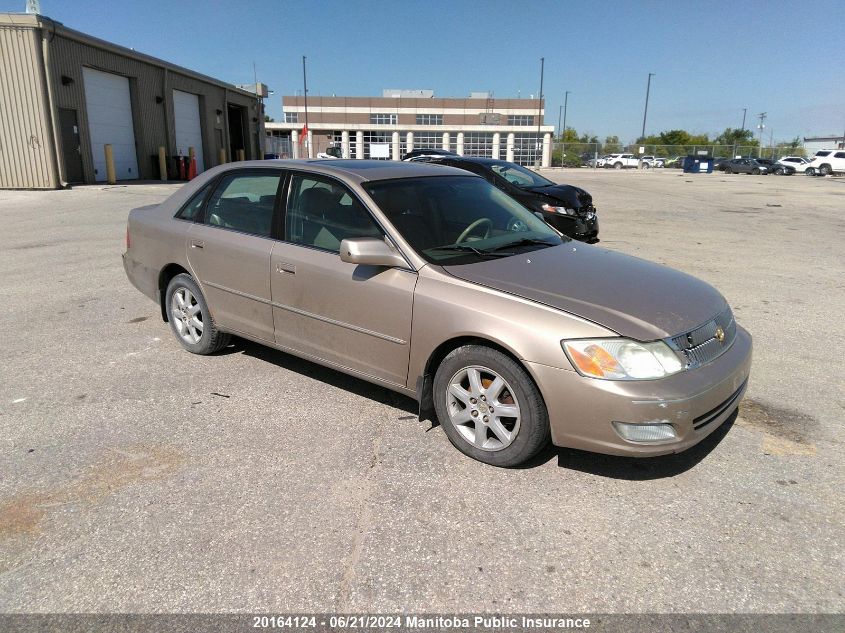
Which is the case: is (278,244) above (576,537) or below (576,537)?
above

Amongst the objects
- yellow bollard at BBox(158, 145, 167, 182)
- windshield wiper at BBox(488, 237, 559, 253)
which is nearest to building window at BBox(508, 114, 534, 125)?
yellow bollard at BBox(158, 145, 167, 182)

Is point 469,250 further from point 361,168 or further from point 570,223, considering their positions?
point 570,223

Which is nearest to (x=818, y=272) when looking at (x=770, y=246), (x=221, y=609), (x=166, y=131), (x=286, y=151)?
(x=770, y=246)

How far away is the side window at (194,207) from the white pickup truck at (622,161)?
73631 mm

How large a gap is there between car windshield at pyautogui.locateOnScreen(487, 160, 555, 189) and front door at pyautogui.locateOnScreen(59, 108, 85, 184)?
16.7 m

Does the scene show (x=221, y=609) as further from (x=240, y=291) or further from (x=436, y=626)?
(x=240, y=291)

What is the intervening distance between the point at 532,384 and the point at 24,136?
22820mm

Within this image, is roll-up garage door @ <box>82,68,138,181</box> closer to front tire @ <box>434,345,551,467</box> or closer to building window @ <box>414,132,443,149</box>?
front tire @ <box>434,345,551,467</box>

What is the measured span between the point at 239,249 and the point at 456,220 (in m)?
1.59

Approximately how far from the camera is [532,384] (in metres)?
3.15

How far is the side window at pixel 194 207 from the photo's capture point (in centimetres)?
497

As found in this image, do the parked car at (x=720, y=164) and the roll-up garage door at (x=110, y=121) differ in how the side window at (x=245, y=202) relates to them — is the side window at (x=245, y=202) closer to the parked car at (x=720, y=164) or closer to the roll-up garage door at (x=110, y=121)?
the roll-up garage door at (x=110, y=121)

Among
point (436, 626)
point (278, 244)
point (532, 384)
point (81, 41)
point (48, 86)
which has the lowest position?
point (436, 626)

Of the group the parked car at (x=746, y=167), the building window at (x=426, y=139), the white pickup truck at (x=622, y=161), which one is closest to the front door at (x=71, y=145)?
the parked car at (x=746, y=167)
